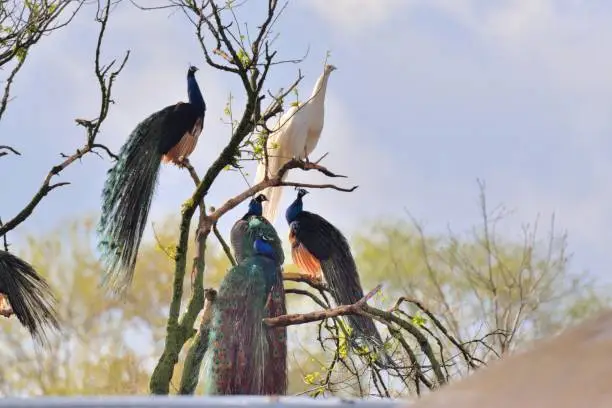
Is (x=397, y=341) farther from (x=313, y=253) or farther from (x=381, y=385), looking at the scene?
(x=313, y=253)

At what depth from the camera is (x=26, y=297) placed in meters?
3.69

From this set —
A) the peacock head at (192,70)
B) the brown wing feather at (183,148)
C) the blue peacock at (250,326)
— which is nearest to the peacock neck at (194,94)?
the peacock head at (192,70)

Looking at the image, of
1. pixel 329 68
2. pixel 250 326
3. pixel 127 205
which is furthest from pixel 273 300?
pixel 329 68

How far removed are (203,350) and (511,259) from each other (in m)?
3.69

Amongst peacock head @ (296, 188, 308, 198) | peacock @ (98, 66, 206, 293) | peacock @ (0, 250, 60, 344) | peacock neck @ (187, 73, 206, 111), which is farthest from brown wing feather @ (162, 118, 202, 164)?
peacock @ (0, 250, 60, 344)

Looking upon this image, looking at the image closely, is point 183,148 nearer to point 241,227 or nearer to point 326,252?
point 241,227

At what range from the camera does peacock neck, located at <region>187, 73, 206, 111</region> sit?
4.00 meters

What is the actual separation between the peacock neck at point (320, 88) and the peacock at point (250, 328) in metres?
1.06

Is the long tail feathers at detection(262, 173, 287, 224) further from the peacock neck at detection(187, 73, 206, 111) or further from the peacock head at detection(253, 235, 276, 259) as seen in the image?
the peacock head at detection(253, 235, 276, 259)

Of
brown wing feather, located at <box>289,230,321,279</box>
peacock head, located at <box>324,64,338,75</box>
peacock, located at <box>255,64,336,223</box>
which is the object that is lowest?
brown wing feather, located at <box>289,230,321,279</box>

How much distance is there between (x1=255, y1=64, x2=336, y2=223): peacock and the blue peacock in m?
0.70

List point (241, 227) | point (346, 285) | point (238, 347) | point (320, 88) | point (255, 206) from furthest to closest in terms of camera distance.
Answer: point (320, 88)
point (346, 285)
point (255, 206)
point (241, 227)
point (238, 347)

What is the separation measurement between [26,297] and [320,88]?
1.56 meters

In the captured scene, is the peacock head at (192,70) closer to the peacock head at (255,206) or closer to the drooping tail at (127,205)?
the drooping tail at (127,205)
